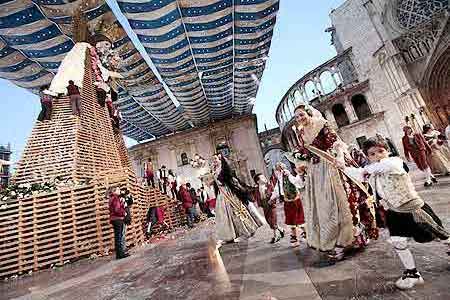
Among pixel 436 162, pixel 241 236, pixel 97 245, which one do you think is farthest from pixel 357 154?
pixel 97 245

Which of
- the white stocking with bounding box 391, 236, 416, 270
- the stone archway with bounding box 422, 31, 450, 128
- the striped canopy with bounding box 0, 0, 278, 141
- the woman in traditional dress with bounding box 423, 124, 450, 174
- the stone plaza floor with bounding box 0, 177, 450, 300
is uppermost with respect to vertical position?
the striped canopy with bounding box 0, 0, 278, 141

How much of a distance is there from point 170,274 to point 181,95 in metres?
12.8

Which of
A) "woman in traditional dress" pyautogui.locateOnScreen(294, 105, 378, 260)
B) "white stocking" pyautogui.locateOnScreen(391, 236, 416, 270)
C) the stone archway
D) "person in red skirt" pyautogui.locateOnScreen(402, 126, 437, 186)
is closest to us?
"white stocking" pyautogui.locateOnScreen(391, 236, 416, 270)

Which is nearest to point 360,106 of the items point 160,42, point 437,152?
point 437,152

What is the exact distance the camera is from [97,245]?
6.23 meters

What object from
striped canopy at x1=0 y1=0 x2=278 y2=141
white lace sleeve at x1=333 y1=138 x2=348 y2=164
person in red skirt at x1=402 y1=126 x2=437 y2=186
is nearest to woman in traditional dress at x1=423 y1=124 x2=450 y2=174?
person in red skirt at x1=402 y1=126 x2=437 y2=186

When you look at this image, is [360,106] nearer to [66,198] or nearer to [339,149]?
[339,149]

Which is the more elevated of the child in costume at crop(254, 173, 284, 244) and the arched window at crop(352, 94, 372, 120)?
the arched window at crop(352, 94, 372, 120)

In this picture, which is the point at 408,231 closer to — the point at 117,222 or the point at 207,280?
the point at 207,280

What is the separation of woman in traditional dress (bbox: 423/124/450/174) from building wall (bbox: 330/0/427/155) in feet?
39.1

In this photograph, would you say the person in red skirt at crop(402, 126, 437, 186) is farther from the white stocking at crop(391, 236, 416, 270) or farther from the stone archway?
the stone archway

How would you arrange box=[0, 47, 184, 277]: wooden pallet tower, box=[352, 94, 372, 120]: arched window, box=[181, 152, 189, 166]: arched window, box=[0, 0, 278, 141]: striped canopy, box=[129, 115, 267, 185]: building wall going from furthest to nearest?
box=[181, 152, 189, 166]: arched window, box=[129, 115, 267, 185]: building wall, box=[352, 94, 372, 120]: arched window, box=[0, 0, 278, 141]: striped canopy, box=[0, 47, 184, 277]: wooden pallet tower

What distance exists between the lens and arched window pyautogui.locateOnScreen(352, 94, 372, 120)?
22.2m

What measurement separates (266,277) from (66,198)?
18.8 feet
